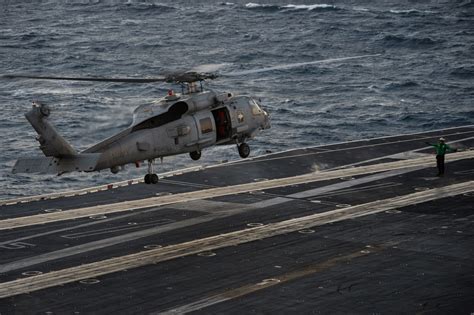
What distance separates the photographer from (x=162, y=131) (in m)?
42.4

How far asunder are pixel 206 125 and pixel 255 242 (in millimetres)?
6091

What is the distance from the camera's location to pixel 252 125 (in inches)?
1832

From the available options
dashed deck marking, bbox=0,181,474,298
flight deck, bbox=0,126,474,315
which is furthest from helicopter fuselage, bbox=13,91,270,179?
dashed deck marking, bbox=0,181,474,298

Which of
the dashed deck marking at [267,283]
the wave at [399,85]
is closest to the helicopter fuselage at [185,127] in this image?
the dashed deck marking at [267,283]

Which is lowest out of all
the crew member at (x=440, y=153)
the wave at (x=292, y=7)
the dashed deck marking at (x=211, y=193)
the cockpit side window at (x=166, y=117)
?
the dashed deck marking at (x=211, y=193)

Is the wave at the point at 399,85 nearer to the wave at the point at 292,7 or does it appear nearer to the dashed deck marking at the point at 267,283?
the dashed deck marking at the point at 267,283

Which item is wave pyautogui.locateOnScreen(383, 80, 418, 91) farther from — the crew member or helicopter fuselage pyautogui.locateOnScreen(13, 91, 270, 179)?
helicopter fuselage pyautogui.locateOnScreen(13, 91, 270, 179)

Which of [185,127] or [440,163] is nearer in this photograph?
[185,127]

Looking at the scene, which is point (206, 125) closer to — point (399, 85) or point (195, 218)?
point (195, 218)

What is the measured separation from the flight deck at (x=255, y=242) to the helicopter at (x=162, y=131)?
3746 mm

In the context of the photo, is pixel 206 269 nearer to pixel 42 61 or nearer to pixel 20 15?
pixel 42 61

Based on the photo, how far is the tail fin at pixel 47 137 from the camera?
3738 cm

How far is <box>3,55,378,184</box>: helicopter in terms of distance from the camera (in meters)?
38.2

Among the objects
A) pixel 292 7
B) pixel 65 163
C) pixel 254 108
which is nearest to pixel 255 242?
pixel 254 108
